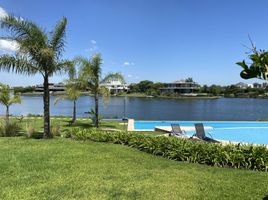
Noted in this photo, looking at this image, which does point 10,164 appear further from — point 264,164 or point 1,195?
point 264,164

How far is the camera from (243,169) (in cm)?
702

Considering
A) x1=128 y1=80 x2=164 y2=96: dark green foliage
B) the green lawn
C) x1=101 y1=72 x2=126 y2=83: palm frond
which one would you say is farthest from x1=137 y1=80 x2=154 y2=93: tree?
the green lawn

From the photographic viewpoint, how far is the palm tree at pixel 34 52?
11.3 meters

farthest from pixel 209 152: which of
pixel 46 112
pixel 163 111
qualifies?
pixel 163 111

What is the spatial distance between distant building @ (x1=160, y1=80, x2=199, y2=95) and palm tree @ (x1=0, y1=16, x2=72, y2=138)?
401 feet

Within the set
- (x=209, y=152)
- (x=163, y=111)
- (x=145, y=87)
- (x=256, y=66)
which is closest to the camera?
(x=256, y=66)

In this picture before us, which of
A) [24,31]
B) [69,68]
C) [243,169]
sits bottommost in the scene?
[243,169]

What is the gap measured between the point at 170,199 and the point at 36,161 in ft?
12.4

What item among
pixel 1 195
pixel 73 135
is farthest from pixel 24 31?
pixel 1 195

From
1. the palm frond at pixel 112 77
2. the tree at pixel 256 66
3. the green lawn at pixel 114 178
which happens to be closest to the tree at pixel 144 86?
the palm frond at pixel 112 77

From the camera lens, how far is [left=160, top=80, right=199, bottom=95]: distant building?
134 m

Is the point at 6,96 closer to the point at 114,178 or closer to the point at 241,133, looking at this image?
the point at 241,133

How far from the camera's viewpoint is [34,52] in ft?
37.4

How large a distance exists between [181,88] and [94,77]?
117 metres
